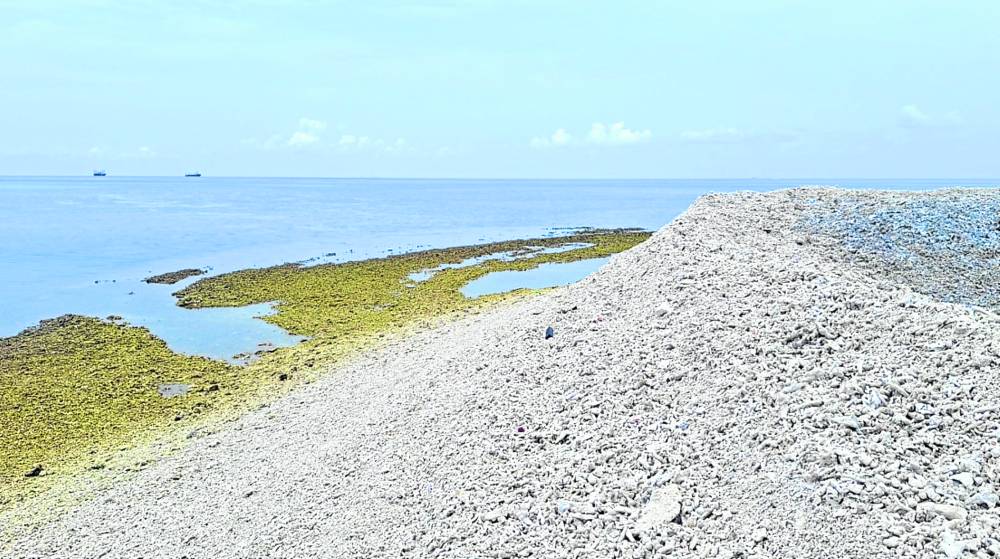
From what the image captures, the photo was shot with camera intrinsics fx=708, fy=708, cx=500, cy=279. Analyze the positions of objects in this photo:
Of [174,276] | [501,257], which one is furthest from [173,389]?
[501,257]

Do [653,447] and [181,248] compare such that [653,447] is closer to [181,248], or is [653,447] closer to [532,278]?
[532,278]

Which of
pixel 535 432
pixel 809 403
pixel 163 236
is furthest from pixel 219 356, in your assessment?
pixel 163 236

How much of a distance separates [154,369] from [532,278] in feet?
33.6

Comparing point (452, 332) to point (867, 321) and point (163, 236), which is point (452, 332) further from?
point (163, 236)

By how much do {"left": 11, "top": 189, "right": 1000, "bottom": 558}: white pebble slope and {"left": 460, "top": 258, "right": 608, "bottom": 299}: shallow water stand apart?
8.83 metres

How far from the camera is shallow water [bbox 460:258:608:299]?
1683cm

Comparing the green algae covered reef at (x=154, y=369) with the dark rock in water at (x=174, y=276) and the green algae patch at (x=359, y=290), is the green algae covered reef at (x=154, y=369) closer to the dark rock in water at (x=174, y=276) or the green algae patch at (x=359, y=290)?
the green algae patch at (x=359, y=290)

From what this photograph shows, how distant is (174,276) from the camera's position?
68.4 ft

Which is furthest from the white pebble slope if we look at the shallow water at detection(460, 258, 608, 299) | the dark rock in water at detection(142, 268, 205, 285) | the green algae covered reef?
the dark rock in water at detection(142, 268, 205, 285)

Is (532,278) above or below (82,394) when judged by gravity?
above

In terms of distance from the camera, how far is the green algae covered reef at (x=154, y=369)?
8062mm

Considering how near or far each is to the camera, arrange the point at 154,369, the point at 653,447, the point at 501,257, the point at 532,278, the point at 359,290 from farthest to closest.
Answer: the point at 501,257, the point at 532,278, the point at 359,290, the point at 154,369, the point at 653,447

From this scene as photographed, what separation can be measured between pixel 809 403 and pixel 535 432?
2006mm

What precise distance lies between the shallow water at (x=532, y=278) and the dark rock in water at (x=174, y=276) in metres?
8.93
